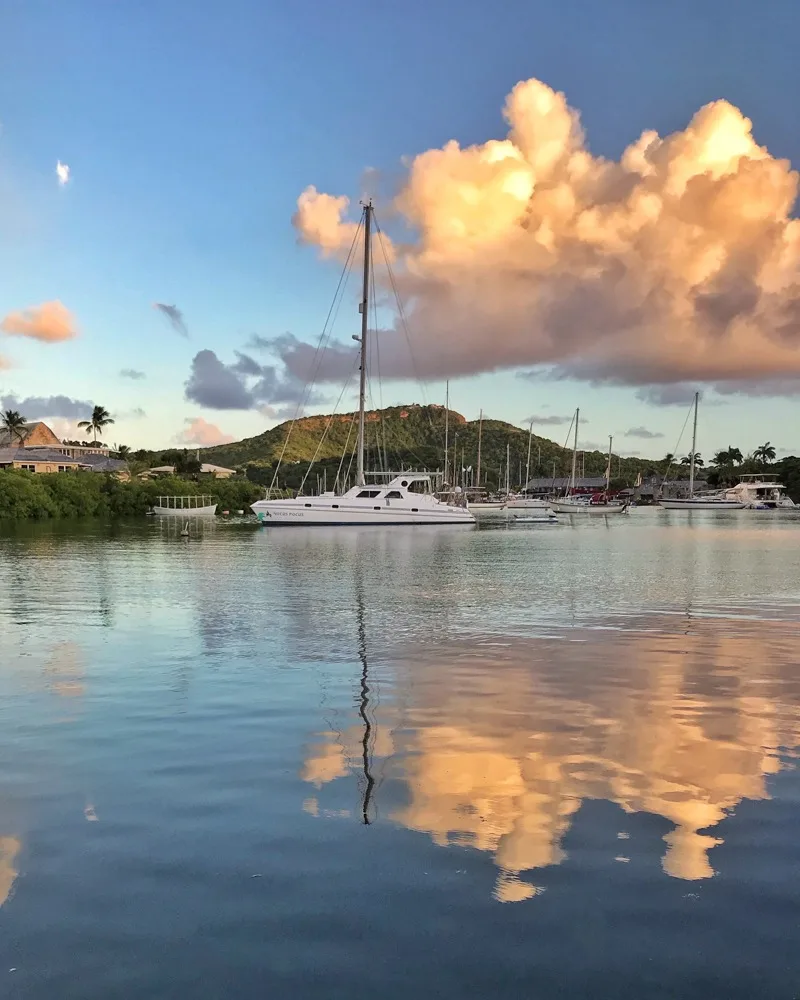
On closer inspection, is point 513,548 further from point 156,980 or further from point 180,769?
point 156,980

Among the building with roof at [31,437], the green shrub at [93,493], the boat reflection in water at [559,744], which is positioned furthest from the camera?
the building with roof at [31,437]

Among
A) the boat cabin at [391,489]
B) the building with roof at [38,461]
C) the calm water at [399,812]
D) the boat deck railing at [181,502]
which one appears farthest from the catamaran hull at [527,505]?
the calm water at [399,812]

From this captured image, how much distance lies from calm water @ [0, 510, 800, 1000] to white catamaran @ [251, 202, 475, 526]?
53380 millimetres

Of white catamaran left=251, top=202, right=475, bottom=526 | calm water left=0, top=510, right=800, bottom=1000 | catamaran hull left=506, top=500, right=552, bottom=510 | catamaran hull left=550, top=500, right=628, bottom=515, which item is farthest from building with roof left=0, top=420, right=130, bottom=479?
calm water left=0, top=510, right=800, bottom=1000

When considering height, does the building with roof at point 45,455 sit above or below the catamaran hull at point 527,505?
above

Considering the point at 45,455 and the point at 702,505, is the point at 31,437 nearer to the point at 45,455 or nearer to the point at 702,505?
the point at 45,455

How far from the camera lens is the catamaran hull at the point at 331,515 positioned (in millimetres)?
73250

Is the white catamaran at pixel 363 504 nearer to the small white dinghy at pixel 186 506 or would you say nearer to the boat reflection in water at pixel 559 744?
the small white dinghy at pixel 186 506

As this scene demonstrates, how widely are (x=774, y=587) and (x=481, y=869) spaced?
26.2 meters

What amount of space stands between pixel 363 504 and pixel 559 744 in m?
63.1

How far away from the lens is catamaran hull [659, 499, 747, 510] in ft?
517

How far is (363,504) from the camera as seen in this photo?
73188mm

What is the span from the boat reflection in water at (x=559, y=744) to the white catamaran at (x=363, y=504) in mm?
56436

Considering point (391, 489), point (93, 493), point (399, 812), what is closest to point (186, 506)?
point (93, 493)
